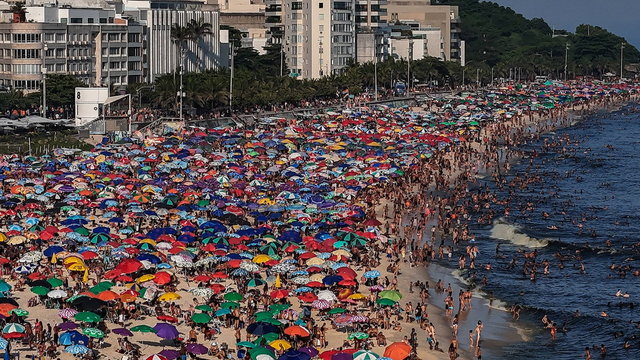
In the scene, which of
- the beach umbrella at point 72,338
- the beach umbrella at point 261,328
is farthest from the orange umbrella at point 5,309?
the beach umbrella at point 261,328

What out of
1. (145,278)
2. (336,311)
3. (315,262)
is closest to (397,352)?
(336,311)

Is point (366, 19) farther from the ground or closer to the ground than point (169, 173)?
farther from the ground

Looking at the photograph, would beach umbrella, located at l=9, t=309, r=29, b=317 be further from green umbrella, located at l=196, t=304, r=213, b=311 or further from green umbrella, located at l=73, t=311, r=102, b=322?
green umbrella, located at l=196, t=304, r=213, b=311

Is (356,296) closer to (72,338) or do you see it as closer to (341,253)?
(341,253)

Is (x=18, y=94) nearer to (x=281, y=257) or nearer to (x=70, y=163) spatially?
(x=70, y=163)

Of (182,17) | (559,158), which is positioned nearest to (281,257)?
(559,158)
